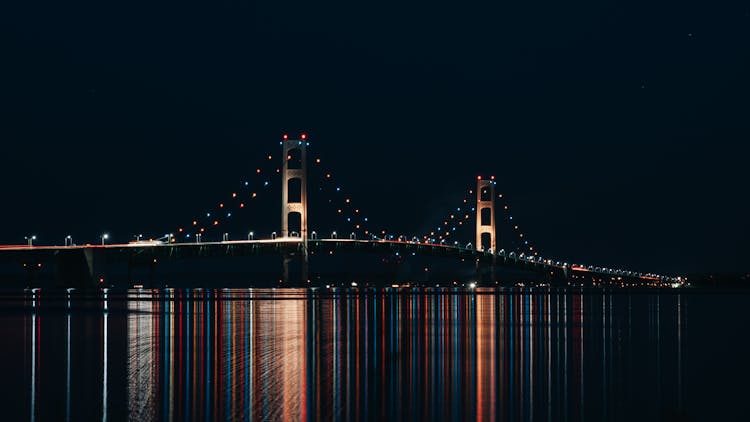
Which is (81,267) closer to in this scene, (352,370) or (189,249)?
(189,249)

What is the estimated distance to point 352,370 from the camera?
60.1 ft

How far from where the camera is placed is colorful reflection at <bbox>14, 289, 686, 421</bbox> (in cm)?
1383

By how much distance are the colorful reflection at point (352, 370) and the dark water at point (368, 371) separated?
3 centimetres

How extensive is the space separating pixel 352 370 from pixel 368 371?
0.29m

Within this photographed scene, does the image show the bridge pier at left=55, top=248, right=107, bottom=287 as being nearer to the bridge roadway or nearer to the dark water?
the bridge roadway

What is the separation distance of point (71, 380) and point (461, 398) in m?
5.60

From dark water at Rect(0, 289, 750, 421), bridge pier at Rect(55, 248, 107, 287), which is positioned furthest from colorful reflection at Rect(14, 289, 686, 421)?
bridge pier at Rect(55, 248, 107, 287)

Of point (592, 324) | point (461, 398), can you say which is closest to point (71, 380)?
point (461, 398)

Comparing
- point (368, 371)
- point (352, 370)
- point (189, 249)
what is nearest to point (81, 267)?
point (189, 249)

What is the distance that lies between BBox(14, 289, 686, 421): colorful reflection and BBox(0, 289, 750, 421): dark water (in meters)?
0.03

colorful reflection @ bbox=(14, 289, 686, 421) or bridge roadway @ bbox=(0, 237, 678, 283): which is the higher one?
bridge roadway @ bbox=(0, 237, 678, 283)

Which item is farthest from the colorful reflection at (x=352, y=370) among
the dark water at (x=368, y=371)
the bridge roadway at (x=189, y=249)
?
the bridge roadway at (x=189, y=249)

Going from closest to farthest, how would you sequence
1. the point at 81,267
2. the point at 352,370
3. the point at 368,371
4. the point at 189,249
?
the point at 368,371, the point at 352,370, the point at 81,267, the point at 189,249

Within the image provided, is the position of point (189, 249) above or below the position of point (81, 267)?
above
